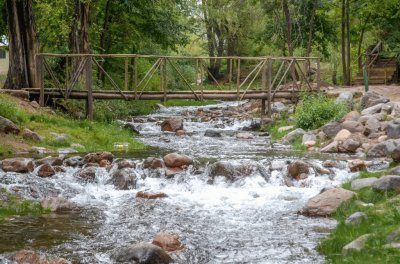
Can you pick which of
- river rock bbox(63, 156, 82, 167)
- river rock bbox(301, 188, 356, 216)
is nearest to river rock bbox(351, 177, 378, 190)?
river rock bbox(301, 188, 356, 216)

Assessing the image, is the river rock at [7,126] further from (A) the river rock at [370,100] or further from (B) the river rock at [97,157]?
(A) the river rock at [370,100]

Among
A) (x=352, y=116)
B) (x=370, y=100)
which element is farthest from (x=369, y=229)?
(x=370, y=100)

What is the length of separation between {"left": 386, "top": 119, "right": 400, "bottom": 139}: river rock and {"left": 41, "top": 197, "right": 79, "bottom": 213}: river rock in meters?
9.24

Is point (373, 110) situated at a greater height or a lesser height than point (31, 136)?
greater

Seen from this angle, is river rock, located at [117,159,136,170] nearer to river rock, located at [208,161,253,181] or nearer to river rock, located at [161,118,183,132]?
river rock, located at [208,161,253,181]

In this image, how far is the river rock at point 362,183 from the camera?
38.3ft

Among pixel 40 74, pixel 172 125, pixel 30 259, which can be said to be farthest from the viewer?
pixel 172 125

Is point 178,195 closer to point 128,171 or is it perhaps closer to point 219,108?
point 128,171

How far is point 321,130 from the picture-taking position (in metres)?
19.4

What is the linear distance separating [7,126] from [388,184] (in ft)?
33.5

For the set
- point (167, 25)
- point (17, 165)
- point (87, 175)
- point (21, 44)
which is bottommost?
→ point (87, 175)

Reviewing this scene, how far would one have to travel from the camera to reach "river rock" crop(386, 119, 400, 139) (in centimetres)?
1684

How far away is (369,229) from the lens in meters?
8.83

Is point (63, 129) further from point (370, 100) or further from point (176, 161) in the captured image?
point (370, 100)
